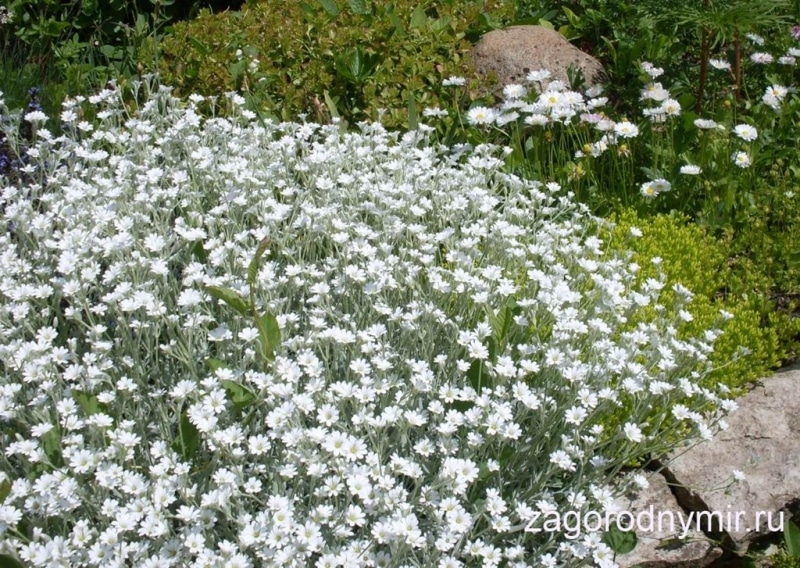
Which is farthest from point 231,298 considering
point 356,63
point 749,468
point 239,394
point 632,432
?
point 356,63

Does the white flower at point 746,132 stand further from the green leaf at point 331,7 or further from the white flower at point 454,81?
the green leaf at point 331,7

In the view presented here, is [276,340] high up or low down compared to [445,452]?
up

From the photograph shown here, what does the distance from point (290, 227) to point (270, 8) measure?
2.70 metres

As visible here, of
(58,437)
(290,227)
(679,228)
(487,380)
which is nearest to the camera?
(58,437)

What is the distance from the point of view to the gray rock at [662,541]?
279 centimetres

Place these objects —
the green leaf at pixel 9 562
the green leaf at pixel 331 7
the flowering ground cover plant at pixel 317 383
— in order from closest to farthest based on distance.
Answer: the green leaf at pixel 9 562 → the flowering ground cover plant at pixel 317 383 → the green leaf at pixel 331 7

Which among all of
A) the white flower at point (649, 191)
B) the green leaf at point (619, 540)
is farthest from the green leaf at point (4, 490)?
the white flower at point (649, 191)

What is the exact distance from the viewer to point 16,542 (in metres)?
2.30

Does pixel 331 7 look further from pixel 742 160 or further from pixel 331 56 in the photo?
pixel 742 160

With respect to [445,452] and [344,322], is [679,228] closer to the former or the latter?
[344,322]

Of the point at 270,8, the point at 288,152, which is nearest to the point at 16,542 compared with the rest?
the point at 288,152

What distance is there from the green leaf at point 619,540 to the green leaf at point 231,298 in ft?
4.05

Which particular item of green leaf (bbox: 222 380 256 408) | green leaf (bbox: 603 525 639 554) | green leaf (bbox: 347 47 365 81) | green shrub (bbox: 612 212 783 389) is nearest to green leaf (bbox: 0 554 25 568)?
green leaf (bbox: 222 380 256 408)

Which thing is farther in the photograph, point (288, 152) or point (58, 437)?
point (288, 152)
